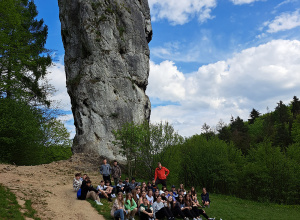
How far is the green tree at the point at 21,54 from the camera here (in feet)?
77.3

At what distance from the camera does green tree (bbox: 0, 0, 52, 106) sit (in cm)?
2355

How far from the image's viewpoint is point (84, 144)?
29.3 m

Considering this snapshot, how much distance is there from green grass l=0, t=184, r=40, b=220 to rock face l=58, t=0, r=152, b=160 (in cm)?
1721

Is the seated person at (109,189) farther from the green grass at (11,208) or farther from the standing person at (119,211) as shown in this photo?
the green grass at (11,208)

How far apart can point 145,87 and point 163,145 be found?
13541mm

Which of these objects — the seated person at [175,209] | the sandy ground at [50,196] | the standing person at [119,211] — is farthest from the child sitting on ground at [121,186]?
the standing person at [119,211]

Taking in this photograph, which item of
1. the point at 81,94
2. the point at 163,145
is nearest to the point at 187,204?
the point at 163,145

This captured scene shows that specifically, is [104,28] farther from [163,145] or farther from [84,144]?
[163,145]

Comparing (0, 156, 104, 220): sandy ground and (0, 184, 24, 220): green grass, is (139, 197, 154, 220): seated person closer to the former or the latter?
(0, 156, 104, 220): sandy ground

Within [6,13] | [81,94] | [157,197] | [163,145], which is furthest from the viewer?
[81,94]

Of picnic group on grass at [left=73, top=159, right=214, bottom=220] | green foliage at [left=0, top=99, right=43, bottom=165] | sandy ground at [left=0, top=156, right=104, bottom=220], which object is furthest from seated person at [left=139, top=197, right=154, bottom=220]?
green foliage at [left=0, top=99, right=43, bottom=165]

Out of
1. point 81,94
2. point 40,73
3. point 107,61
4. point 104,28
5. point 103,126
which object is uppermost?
point 104,28

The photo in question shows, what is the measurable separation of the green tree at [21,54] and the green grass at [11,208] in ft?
46.4

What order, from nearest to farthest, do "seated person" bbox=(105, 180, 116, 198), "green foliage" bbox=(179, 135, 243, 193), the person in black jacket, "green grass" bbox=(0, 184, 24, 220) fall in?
"green grass" bbox=(0, 184, 24, 220) < the person in black jacket < "seated person" bbox=(105, 180, 116, 198) < "green foliage" bbox=(179, 135, 243, 193)
